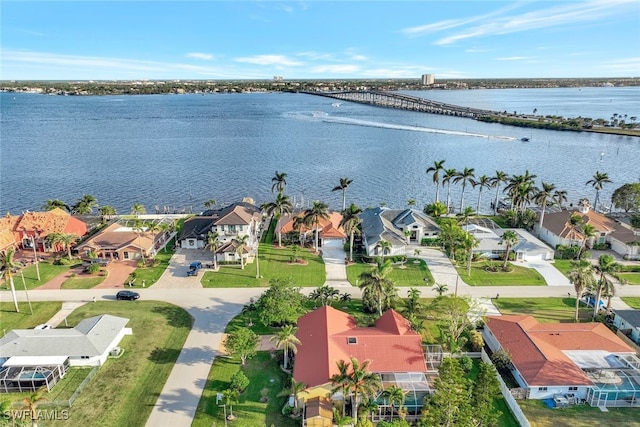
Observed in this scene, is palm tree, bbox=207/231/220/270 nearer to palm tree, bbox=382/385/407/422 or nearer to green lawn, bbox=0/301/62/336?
green lawn, bbox=0/301/62/336

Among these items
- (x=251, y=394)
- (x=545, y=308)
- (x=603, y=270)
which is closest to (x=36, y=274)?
(x=251, y=394)

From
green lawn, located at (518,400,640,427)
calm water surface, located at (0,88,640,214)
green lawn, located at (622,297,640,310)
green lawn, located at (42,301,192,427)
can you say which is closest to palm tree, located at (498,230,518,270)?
green lawn, located at (622,297,640,310)

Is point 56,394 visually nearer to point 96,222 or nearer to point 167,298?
point 167,298

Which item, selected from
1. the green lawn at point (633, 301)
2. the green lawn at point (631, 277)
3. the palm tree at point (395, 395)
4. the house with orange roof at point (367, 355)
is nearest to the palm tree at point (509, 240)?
the green lawn at point (631, 277)

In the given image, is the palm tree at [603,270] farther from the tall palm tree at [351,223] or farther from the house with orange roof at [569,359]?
the tall palm tree at [351,223]

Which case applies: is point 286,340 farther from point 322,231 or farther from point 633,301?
point 633,301

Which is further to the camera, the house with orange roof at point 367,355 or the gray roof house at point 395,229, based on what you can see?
the gray roof house at point 395,229

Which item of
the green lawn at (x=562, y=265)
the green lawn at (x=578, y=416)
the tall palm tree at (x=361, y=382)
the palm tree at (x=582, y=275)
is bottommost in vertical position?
the green lawn at (x=578, y=416)
